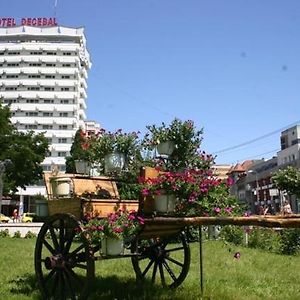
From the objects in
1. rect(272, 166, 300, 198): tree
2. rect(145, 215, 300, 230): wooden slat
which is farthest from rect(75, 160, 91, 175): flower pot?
rect(272, 166, 300, 198): tree

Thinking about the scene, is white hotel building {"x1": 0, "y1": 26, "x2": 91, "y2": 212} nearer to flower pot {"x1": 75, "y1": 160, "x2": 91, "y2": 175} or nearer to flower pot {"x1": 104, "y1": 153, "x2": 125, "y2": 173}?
flower pot {"x1": 75, "y1": 160, "x2": 91, "y2": 175}

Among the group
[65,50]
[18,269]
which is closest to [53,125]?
[65,50]

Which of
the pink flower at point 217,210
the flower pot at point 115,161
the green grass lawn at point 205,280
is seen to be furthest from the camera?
the flower pot at point 115,161

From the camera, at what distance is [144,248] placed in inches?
359

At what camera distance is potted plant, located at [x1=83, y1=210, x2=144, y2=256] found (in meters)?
6.93

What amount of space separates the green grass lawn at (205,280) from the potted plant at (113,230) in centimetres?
129

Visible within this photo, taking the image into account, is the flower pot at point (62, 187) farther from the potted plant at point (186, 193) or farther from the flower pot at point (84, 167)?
the potted plant at point (186, 193)

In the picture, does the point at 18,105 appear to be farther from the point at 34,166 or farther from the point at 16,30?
the point at 34,166

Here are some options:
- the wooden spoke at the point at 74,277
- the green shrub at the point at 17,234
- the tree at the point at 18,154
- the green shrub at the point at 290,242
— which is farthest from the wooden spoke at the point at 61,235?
the tree at the point at 18,154

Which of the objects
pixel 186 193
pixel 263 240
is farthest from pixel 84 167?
pixel 263 240

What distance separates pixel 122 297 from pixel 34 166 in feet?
125

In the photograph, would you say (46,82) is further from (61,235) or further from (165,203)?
(165,203)

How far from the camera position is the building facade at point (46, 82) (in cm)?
10418

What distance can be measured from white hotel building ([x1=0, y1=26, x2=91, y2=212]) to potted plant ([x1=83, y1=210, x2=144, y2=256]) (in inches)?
3763
